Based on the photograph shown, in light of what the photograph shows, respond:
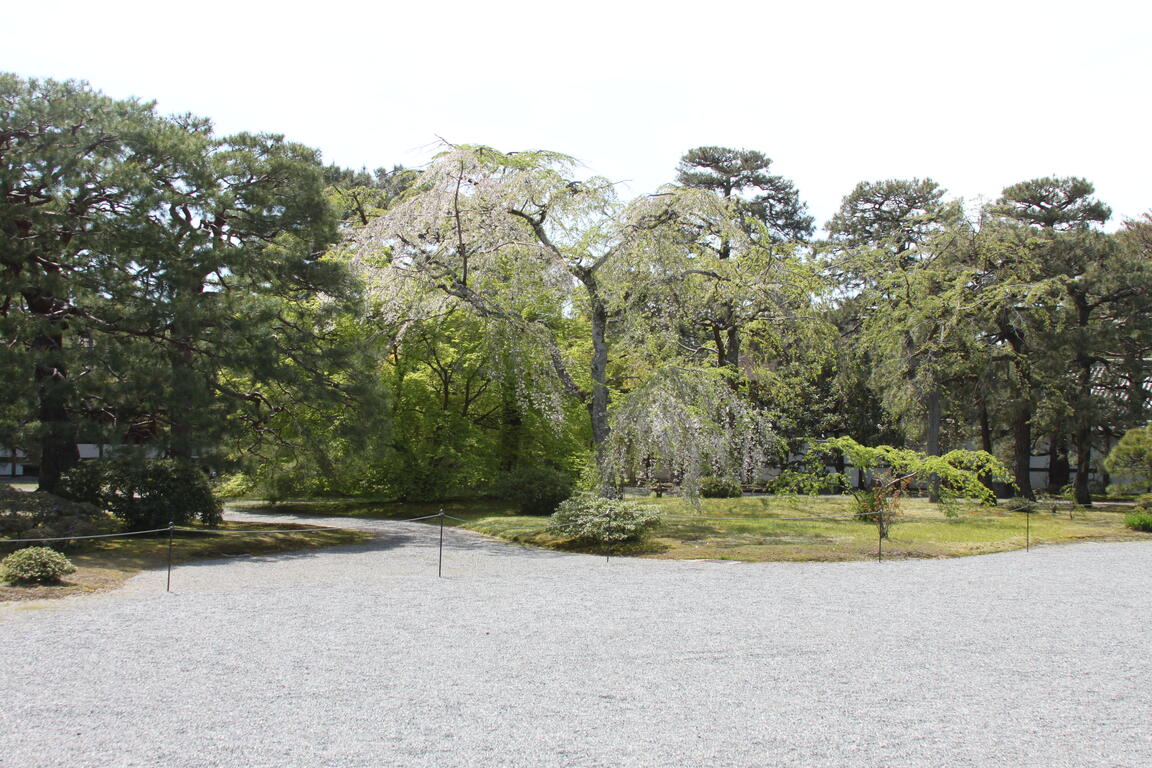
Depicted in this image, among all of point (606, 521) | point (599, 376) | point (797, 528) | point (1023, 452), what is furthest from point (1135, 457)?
point (606, 521)

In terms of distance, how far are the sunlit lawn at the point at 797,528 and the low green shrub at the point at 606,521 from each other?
240 mm

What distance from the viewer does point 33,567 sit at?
10.4 meters

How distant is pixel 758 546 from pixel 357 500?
16.4 m

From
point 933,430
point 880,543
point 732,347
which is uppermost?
point 732,347

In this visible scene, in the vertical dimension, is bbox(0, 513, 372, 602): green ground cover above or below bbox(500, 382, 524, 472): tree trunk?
below

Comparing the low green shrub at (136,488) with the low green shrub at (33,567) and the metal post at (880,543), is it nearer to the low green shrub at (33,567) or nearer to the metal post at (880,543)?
the low green shrub at (33,567)

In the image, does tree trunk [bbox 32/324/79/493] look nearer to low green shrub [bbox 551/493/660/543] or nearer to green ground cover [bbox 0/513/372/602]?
green ground cover [bbox 0/513/372/602]

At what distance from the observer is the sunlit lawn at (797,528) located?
15016 millimetres

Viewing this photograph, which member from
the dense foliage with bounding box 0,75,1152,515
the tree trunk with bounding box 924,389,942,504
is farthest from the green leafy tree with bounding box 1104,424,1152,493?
the tree trunk with bounding box 924,389,942,504

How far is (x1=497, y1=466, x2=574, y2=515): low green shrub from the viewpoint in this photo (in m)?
22.1

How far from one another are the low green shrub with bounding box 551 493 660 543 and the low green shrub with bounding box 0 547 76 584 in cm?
832

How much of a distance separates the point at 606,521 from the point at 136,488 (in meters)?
9.07

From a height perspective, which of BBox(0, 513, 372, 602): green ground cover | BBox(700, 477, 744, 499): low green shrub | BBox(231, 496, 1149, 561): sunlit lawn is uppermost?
BBox(700, 477, 744, 499): low green shrub

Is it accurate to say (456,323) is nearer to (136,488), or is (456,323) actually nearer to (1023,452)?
(136,488)
